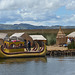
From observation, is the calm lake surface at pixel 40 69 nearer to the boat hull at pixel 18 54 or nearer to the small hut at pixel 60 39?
the boat hull at pixel 18 54

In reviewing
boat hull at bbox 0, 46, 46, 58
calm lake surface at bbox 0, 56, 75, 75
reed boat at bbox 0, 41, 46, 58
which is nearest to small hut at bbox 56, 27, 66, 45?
reed boat at bbox 0, 41, 46, 58

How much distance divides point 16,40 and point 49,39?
57.0 ft

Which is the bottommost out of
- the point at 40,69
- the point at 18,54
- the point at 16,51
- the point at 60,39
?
the point at 40,69

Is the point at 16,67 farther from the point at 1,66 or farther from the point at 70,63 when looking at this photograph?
the point at 70,63

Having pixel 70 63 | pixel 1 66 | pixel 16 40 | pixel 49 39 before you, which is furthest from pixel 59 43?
pixel 1 66

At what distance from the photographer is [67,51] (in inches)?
1676

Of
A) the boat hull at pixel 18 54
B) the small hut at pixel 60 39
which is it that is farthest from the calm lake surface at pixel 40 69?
the small hut at pixel 60 39

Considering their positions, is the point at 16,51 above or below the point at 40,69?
A: above

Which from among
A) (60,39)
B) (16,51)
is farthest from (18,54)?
(60,39)

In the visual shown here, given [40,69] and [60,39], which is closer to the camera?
[40,69]

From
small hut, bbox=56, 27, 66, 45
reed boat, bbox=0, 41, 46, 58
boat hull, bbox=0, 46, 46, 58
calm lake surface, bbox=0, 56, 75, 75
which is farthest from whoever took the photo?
small hut, bbox=56, 27, 66, 45

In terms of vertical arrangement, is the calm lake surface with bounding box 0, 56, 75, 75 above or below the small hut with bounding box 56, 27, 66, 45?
below

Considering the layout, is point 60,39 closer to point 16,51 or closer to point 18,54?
point 16,51

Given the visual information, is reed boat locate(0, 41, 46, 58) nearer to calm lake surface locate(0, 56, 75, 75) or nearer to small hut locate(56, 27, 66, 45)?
calm lake surface locate(0, 56, 75, 75)
